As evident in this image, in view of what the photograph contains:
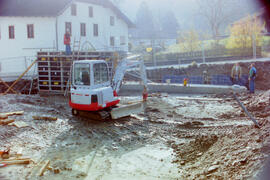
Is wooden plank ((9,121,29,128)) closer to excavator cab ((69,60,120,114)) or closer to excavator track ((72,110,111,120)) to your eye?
excavator cab ((69,60,120,114))

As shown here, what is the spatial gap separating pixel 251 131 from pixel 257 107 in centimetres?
490

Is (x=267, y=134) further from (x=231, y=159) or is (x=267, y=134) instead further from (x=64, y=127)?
(x=64, y=127)

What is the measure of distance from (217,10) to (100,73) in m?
42.8

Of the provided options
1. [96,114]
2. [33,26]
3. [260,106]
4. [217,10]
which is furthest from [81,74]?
[217,10]

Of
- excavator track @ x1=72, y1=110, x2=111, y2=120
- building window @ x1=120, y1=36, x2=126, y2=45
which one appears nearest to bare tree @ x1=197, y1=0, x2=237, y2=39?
building window @ x1=120, y1=36, x2=126, y2=45

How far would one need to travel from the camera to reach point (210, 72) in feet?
84.1

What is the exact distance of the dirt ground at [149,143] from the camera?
7336 millimetres

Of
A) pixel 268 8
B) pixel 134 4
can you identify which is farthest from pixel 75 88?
pixel 134 4

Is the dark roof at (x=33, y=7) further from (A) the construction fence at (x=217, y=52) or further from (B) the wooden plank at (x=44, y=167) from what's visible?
(B) the wooden plank at (x=44, y=167)

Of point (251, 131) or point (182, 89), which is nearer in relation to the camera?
point (251, 131)

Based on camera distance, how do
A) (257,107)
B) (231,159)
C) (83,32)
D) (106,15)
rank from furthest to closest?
1. (106,15)
2. (83,32)
3. (257,107)
4. (231,159)

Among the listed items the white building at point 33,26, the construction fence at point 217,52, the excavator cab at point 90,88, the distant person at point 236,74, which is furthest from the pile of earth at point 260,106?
the white building at point 33,26

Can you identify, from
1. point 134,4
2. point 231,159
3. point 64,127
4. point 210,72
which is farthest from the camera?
point 134,4

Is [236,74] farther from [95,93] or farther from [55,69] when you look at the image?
[55,69]
